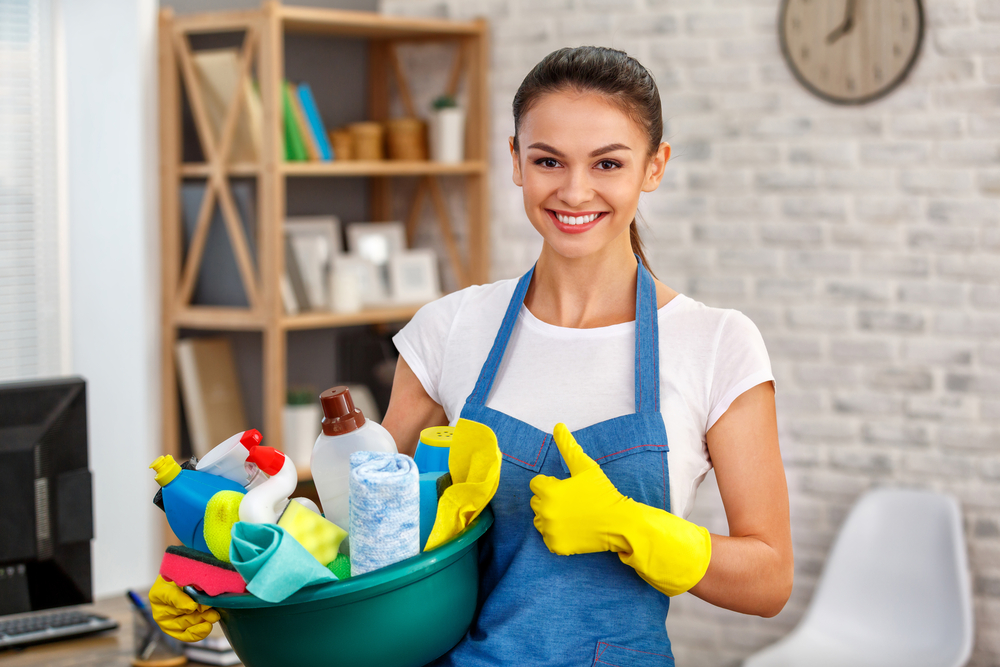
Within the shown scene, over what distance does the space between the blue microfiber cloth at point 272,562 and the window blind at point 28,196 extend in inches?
88.6

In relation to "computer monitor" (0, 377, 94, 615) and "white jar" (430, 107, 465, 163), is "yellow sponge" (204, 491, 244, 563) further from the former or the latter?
"white jar" (430, 107, 465, 163)

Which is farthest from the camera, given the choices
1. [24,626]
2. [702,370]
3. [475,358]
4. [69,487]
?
[24,626]

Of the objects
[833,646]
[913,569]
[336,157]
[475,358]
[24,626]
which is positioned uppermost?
[336,157]

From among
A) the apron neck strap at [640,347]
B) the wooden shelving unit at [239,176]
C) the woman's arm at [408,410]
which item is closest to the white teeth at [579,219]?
the apron neck strap at [640,347]

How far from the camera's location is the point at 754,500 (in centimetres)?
112

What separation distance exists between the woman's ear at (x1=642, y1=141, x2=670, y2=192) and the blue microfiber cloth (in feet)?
2.09

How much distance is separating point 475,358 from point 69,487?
76cm

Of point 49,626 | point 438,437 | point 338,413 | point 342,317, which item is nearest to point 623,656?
point 438,437

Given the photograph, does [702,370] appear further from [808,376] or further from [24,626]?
[808,376]

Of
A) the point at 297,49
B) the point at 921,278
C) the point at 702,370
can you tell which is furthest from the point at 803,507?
the point at 297,49

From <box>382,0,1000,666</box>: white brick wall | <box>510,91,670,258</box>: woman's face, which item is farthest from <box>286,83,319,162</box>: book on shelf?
<box>510,91,670,258</box>: woman's face

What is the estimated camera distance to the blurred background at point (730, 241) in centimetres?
250

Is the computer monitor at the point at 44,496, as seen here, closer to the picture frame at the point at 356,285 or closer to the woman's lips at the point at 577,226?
the woman's lips at the point at 577,226

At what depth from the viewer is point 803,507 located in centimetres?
271
